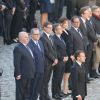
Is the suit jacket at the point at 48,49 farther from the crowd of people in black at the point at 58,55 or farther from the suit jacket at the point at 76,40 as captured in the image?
the suit jacket at the point at 76,40

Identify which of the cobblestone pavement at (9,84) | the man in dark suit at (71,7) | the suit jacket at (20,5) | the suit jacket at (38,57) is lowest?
the cobblestone pavement at (9,84)

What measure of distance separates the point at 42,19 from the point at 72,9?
1.43m

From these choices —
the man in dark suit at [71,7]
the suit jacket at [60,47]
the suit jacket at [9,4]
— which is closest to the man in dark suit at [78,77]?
the suit jacket at [60,47]

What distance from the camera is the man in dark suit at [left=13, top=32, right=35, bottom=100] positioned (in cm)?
1089

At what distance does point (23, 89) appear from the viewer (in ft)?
36.7

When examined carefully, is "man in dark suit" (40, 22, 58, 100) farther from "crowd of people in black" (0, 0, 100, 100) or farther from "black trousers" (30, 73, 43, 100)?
"black trousers" (30, 73, 43, 100)

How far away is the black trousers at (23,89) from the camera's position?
437 inches

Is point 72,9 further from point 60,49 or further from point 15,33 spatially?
point 60,49

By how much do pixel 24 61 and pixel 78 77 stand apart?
1.22m

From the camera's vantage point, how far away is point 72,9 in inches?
683

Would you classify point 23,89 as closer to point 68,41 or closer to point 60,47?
point 60,47

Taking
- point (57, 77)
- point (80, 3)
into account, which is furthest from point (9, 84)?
point (80, 3)

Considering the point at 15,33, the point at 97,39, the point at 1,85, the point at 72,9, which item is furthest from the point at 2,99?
the point at 72,9

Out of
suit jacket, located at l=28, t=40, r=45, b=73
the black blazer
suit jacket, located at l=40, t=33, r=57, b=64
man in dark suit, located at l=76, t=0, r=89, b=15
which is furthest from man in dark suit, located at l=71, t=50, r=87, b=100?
→ man in dark suit, located at l=76, t=0, r=89, b=15
